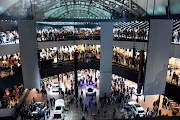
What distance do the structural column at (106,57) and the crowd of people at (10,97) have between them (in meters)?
8.44

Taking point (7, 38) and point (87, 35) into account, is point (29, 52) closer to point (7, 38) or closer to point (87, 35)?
point (7, 38)

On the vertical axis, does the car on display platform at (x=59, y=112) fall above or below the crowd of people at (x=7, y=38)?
below

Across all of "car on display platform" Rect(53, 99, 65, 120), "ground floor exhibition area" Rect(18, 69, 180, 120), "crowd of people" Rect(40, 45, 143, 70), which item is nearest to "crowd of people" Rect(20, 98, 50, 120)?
"ground floor exhibition area" Rect(18, 69, 180, 120)

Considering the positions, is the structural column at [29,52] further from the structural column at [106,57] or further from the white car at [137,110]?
the white car at [137,110]

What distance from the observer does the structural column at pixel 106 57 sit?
47.9 feet

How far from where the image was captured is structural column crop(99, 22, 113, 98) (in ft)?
47.9

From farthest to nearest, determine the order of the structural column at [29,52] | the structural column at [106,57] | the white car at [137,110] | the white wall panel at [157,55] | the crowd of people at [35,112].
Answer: the structural column at [106,57] < the white car at [137,110] < the crowd of people at [35,112] < the structural column at [29,52] < the white wall panel at [157,55]

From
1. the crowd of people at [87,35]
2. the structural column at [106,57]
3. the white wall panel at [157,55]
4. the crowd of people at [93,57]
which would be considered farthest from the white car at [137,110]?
the crowd of people at [87,35]

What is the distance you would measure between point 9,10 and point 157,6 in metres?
16.5

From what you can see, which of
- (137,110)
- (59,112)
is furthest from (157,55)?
(59,112)

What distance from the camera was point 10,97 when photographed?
1477cm

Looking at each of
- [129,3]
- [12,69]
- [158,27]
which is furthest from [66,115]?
[129,3]

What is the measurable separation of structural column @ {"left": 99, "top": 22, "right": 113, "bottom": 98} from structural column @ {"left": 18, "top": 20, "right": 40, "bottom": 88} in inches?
289

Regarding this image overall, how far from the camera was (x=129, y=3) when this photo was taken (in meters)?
20.0
